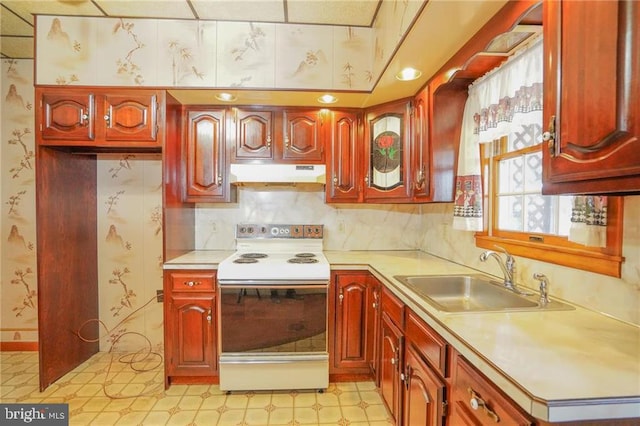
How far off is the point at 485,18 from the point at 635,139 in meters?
0.85

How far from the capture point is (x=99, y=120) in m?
2.12

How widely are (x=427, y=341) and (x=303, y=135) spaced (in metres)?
1.74

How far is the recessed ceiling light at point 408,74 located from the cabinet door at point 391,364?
1410mm

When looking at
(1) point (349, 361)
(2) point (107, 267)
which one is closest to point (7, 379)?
(2) point (107, 267)

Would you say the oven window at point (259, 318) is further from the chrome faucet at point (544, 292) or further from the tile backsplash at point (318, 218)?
the chrome faucet at point (544, 292)

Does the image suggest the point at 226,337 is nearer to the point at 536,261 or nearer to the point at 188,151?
the point at 188,151

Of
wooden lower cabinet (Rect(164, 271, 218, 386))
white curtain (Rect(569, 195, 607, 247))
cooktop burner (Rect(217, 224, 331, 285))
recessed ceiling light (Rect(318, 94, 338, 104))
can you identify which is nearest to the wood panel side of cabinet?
wooden lower cabinet (Rect(164, 271, 218, 386))

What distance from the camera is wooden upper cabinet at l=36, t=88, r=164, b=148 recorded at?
209 centimetres

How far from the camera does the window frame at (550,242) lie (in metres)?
1.09

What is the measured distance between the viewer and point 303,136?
243 centimetres

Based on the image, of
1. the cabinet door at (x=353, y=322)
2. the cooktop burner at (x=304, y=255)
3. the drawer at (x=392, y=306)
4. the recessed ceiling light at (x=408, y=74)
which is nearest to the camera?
the drawer at (x=392, y=306)

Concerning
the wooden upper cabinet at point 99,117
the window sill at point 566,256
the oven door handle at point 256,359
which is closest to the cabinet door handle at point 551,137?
the window sill at point 566,256

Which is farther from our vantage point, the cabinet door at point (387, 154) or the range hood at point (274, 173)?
the range hood at point (274, 173)

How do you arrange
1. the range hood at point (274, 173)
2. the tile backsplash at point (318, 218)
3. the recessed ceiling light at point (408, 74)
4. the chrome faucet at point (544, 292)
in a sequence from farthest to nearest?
1. the tile backsplash at point (318, 218)
2. the range hood at point (274, 173)
3. the recessed ceiling light at point (408, 74)
4. the chrome faucet at point (544, 292)
